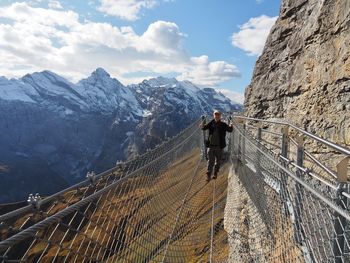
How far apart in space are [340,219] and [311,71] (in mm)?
6278

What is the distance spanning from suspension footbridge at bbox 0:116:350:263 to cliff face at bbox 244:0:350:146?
0.49 m

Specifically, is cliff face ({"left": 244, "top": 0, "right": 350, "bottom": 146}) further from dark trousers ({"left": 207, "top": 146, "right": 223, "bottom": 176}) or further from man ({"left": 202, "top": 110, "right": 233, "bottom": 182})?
dark trousers ({"left": 207, "top": 146, "right": 223, "bottom": 176})

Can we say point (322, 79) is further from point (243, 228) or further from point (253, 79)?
point (253, 79)

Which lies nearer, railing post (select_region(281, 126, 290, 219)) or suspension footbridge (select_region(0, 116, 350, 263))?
suspension footbridge (select_region(0, 116, 350, 263))

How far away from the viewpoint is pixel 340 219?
13.6ft

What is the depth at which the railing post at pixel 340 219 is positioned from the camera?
3.97 meters

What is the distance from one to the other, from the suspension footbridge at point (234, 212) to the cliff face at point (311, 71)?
489mm

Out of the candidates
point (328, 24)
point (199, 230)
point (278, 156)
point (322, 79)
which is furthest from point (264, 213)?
point (199, 230)

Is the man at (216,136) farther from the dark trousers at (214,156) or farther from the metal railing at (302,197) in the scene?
the metal railing at (302,197)

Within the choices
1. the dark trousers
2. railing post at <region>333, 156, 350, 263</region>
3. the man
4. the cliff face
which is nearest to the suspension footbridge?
railing post at <region>333, 156, 350, 263</region>

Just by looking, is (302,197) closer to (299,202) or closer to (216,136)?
(299,202)

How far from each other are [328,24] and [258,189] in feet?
12.8

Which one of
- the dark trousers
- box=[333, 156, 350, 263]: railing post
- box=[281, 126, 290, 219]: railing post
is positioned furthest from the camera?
the dark trousers

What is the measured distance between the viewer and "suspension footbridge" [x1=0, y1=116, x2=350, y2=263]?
4109mm
